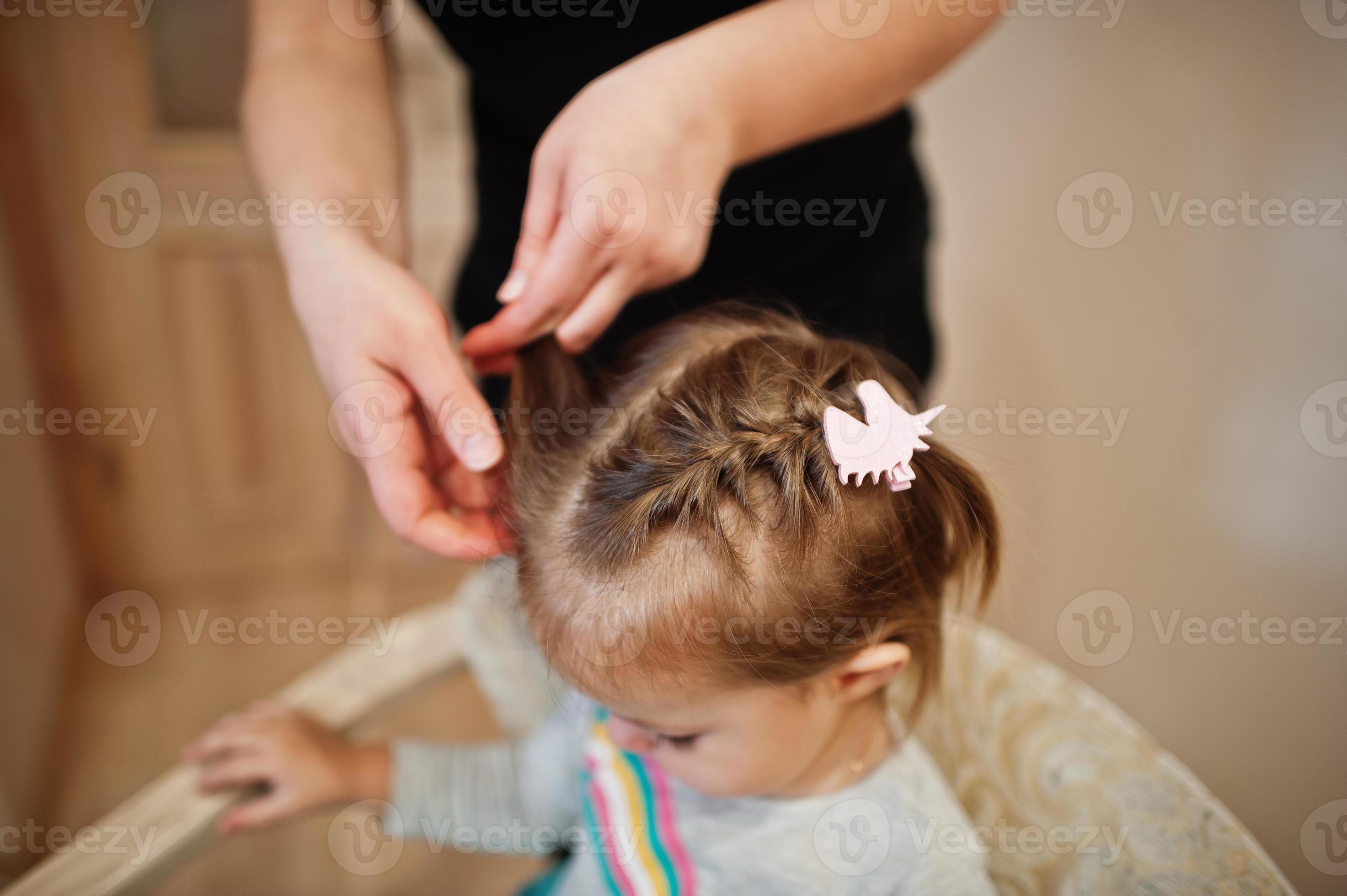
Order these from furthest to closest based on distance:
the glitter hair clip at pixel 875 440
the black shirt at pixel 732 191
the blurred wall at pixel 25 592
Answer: the blurred wall at pixel 25 592, the black shirt at pixel 732 191, the glitter hair clip at pixel 875 440

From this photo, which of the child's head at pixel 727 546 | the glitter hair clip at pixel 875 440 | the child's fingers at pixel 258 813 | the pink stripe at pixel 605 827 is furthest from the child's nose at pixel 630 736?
the child's fingers at pixel 258 813

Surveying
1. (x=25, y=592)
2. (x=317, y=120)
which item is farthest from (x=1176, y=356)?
(x=25, y=592)

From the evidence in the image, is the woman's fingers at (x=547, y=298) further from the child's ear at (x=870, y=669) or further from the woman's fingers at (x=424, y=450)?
the child's ear at (x=870, y=669)

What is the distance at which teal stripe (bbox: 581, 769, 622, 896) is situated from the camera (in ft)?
2.44

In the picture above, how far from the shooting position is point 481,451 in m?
0.58

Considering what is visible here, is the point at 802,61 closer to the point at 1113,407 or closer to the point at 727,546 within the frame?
the point at 727,546

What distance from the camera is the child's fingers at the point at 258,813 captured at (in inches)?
30.4

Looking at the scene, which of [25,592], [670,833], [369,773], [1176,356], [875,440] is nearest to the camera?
[875,440]

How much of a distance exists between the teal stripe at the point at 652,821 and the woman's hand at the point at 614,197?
0.39 metres

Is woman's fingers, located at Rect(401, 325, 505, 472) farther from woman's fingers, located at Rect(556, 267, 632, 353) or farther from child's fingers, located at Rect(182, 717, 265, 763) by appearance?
child's fingers, located at Rect(182, 717, 265, 763)

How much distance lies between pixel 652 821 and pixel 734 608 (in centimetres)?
31

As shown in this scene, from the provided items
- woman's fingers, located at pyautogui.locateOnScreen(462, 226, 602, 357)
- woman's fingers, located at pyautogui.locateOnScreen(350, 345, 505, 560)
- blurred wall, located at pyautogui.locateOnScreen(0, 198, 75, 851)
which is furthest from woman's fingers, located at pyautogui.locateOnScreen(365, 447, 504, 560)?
blurred wall, located at pyautogui.locateOnScreen(0, 198, 75, 851)

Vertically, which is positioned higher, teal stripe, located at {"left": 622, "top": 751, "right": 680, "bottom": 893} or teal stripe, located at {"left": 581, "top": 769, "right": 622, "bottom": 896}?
teal stripe, located at {"left": 622, "top": 751, "right": 680, "bottom": 893}

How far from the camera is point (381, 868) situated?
4.76ft
